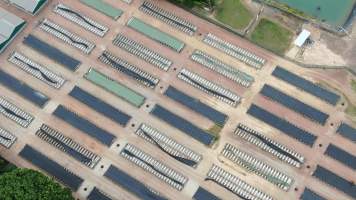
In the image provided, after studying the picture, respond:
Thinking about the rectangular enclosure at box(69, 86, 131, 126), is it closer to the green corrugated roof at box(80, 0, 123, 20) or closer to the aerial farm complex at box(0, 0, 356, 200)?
the aerial farm complex at box(0, 0, 356, 200)

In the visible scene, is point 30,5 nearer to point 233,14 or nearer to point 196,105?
point 196,105

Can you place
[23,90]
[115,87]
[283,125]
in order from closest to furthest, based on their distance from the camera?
[283,125] → [115,87] → [23,90]

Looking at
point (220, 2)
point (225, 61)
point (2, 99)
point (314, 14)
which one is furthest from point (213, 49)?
point (2, 99)

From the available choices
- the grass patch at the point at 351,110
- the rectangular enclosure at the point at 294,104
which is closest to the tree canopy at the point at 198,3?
the rectangular enclosure at the point at 294,104

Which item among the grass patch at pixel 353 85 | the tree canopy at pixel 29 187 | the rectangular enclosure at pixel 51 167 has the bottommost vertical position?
the tree canopy at pixel 29 187

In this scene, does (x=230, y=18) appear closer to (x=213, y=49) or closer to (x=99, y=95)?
(x=213, y=49)

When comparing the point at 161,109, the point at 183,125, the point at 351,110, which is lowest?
the point at 183,125

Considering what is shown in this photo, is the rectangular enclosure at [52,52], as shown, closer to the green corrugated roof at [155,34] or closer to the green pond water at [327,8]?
the green corrugated roof at [155,34]

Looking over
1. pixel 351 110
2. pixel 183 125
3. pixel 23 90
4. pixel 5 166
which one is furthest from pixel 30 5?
pixel 351 110
